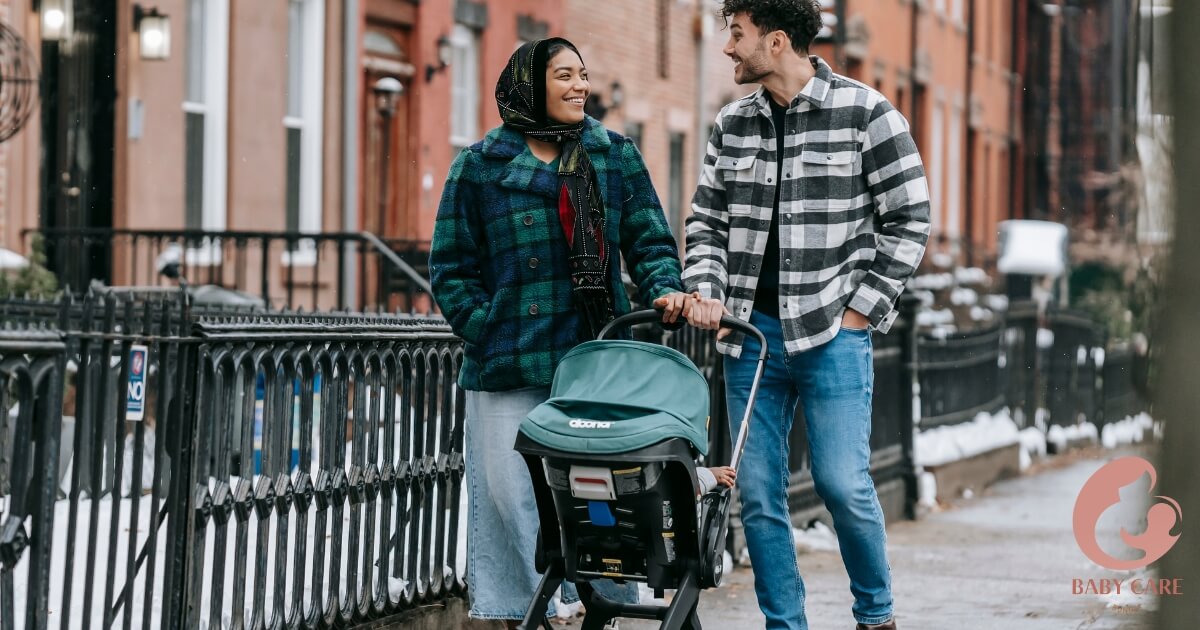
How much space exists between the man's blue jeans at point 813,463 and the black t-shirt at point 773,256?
0.13ft

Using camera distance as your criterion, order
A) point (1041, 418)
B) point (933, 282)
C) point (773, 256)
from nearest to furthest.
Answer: point (773, 256), point (1041, 418), point (933, 282)

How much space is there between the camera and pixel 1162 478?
2475mm

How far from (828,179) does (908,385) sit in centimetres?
588

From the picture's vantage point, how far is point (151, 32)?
14.2m

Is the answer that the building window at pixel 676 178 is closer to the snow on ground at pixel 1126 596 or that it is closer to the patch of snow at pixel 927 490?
the patch of snow at pixel 927 490

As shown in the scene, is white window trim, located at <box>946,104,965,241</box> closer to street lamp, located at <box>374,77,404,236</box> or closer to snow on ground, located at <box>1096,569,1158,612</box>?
street lamp, located at <box>374,77,404,236</box>

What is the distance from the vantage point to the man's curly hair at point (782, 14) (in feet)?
16.4

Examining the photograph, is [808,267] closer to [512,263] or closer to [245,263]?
[512,263]

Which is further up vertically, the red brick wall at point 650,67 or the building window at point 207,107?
the red brick wall at point 650,67

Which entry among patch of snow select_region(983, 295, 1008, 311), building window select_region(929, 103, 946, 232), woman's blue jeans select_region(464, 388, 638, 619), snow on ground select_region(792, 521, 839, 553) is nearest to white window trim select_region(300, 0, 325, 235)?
snow on ground select_region(792, 521, 839, 553)

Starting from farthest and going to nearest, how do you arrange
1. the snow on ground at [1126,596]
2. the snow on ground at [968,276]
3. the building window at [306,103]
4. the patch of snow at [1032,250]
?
1. the snow on ground at [968,276]
2. the patch of snow at [1032,250]
3. the building window at [306,103]
4. the snow on ground at [1126,596]

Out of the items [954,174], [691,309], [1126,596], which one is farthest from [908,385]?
[954,174]

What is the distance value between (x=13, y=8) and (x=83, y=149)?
1.28 metres

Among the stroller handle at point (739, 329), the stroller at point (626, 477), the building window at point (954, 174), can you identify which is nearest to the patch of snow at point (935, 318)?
the building window at point (954, 174)
